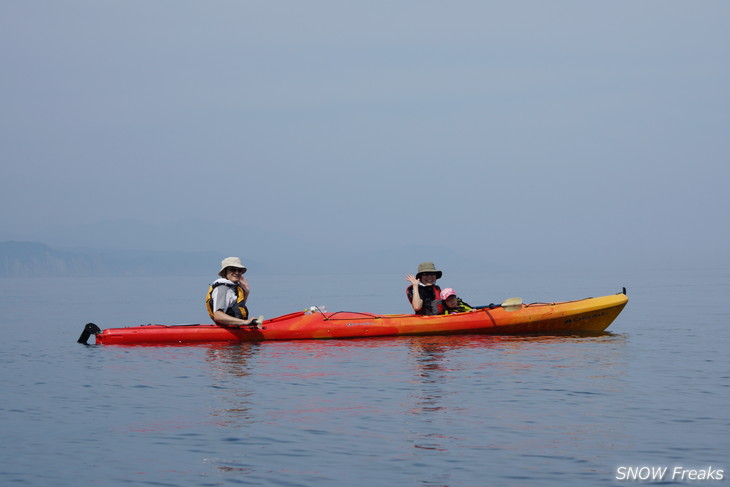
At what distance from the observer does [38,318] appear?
41031 millimetres

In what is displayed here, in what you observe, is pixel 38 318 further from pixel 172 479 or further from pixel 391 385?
pixel 172 479

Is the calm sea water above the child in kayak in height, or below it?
below

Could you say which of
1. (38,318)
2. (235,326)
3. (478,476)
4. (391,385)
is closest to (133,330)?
(235,326)

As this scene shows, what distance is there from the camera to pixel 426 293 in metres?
21.0

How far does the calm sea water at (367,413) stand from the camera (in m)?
8.82

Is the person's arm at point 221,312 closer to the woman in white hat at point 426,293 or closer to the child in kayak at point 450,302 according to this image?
the woman in white hat at point 426,293

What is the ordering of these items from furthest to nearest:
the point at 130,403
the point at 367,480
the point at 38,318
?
the point at 38,318 < the point at 130,403 < the point at 367,480

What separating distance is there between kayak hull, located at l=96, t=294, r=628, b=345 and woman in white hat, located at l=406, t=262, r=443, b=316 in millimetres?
411

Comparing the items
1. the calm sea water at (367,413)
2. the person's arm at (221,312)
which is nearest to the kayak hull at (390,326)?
the calm sea water at (367,413)

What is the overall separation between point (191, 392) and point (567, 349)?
344 inches

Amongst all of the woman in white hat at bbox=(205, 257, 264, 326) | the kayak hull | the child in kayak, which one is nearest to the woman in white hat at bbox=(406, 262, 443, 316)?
the child in kayak

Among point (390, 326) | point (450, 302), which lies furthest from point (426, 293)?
point (390, 326)

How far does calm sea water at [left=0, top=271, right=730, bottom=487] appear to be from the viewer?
8820 mm

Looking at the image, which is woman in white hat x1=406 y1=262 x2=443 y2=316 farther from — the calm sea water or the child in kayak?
the calm sea water
